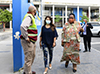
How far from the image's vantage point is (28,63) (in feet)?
13.5

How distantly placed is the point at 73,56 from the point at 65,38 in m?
0.61

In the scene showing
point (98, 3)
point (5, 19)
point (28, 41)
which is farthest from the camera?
point (98, 3)

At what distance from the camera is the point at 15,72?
490 centimetres

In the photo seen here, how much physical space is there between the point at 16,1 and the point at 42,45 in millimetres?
1504

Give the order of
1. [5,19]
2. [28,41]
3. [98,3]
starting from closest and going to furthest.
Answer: [28,41]
[5,19]
[98,3]

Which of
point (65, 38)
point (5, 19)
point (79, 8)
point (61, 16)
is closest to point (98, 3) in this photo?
point (79, 8)

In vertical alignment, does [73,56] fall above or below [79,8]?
below

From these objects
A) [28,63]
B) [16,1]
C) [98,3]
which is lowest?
[28,63]

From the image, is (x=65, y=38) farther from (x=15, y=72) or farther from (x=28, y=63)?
(x=15, y=72)

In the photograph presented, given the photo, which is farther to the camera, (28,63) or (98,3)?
(98,3)

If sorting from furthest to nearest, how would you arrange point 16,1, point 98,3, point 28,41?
point 98,3
point 16,1
point 28,41

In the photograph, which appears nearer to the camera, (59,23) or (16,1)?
(16,1)

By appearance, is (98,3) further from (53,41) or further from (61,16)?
(53,41)

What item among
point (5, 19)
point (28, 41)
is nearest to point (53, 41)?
point (28, 41)
